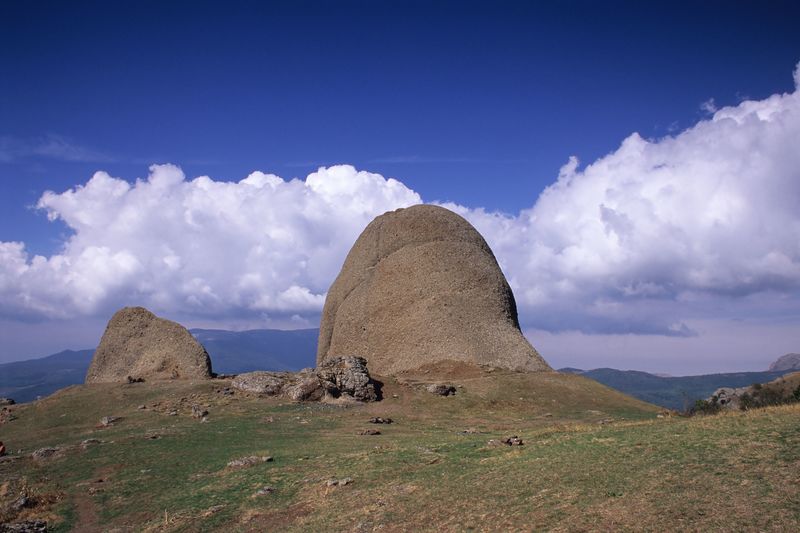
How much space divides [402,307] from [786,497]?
126 ft

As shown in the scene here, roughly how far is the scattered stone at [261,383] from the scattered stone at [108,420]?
7.59 metres

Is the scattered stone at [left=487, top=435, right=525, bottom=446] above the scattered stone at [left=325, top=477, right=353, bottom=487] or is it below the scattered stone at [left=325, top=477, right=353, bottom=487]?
above

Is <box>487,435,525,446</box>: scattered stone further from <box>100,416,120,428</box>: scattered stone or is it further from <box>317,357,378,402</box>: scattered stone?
<box>100,416,120,428</box>: scattered stone

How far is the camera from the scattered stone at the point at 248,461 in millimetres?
20484

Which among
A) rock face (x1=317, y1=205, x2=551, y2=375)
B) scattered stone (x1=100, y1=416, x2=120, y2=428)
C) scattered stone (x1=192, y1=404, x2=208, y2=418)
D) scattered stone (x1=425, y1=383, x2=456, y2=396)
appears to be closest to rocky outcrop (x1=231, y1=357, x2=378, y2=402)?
scattered stone (x1=425, y1=383, x2=456, y2=396)

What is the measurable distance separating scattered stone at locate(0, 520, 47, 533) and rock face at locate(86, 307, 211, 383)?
26322 mm

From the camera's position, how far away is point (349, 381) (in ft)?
118

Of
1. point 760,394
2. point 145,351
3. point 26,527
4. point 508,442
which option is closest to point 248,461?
point 26,527

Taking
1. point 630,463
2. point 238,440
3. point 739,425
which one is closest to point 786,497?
point 630,463

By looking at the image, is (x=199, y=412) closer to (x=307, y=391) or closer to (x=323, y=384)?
(x=307, y=391)

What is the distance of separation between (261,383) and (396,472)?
2144 centimetres

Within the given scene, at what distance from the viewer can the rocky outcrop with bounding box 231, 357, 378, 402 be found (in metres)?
35.2

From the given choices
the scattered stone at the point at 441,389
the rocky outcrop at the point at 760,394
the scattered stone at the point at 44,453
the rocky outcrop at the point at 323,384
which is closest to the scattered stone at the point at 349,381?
the rocky outcrop at the point at 323,384

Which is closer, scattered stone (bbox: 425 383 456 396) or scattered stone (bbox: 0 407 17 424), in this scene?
scattered stone (bbox: 0 407 17 424)
